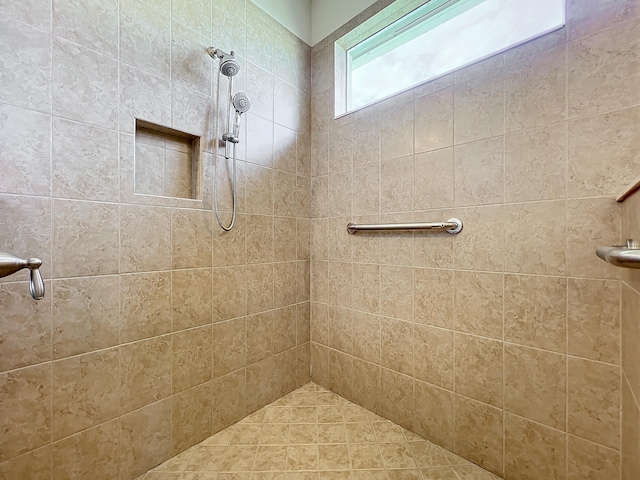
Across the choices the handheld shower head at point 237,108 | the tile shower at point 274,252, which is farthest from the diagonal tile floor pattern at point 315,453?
the handheld shower head at point 237,108

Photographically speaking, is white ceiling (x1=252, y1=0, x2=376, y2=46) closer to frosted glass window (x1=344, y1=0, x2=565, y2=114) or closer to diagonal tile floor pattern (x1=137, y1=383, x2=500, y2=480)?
frosted glass window (x1=344, y1=0, x2=565, y2=114)

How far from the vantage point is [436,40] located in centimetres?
143

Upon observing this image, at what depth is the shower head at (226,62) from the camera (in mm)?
1294

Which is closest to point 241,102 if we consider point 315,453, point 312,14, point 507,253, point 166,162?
point 166,162

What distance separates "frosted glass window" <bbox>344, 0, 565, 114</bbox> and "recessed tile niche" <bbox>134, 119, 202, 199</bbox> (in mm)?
948

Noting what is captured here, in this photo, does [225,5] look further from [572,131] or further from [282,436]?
[282,436]

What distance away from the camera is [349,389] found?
1677 mm

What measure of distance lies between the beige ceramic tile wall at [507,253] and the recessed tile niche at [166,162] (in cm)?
83

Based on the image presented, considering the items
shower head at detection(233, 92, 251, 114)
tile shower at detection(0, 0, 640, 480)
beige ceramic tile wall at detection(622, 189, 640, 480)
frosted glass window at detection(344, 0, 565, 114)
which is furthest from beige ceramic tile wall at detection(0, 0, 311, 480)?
beige ceramic tile wall at detection(622, 189, 640, 480)

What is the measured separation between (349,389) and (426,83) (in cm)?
170

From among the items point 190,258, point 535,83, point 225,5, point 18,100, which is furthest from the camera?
point 225,5

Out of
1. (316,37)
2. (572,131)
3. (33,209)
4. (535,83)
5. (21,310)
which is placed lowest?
(21,310)

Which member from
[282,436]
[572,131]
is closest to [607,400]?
[572,131]

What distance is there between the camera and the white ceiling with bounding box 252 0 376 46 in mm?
1644
